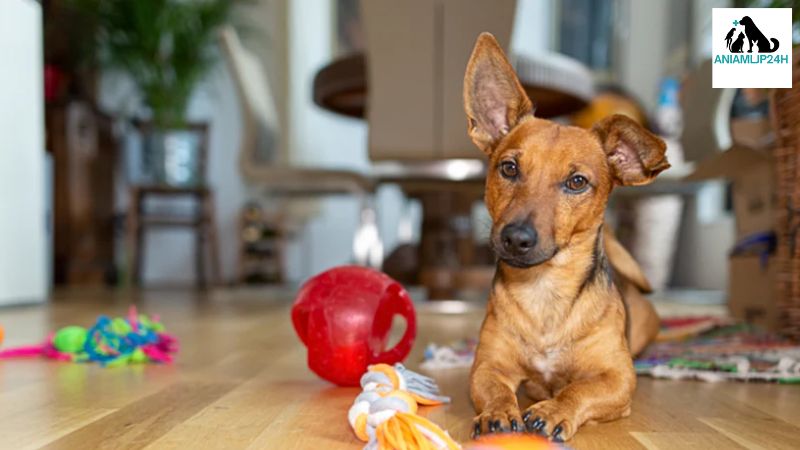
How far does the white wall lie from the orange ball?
135 inches

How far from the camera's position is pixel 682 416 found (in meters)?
1.33

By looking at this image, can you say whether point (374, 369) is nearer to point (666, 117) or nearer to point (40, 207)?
point (40, 207)

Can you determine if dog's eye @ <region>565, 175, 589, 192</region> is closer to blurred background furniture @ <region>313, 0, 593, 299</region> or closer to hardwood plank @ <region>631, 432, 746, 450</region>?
hardwood plank @ <region>631, 432, 746, 450</region>

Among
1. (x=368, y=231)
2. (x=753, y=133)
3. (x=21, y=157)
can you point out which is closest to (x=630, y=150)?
(x=753, y=133)

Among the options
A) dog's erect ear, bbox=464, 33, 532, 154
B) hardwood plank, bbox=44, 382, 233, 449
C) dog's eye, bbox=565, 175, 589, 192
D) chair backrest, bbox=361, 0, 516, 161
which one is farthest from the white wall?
dog's eye, bbox=565, 175, 589, 192

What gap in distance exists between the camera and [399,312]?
1.62 m

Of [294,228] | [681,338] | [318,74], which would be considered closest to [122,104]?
[294,228]

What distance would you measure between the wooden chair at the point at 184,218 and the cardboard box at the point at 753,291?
14.6 ft

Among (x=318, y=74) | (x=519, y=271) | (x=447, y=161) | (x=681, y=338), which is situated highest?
(x=318, y=74)

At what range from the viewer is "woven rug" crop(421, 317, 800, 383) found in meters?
1.70

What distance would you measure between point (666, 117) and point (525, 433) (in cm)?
528

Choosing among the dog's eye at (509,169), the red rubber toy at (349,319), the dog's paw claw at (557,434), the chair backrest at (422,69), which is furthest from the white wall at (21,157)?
the dog's paw claw at (557,434)

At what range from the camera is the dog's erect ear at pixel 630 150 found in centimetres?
133

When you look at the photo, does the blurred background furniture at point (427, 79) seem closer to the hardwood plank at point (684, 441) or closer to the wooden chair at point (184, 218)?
the hardwood plank at point (684, 441)
